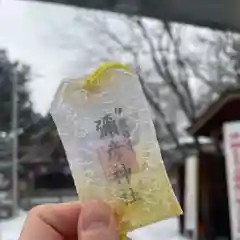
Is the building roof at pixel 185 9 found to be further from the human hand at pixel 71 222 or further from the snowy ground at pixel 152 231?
the human hand at pixel 71 222

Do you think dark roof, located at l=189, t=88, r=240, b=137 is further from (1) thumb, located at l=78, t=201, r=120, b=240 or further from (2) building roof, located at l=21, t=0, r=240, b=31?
(1) thumb, located at l=78, t=201, r=120, b=240

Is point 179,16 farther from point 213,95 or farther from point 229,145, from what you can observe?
point 229,145

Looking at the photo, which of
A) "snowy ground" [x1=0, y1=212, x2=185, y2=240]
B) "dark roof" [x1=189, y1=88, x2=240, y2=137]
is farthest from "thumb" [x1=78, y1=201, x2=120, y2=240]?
"dark roof" [x1=189, y1=88, x2=240, y2=137]

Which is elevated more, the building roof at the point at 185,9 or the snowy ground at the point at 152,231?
the building roof at the point at 185,9

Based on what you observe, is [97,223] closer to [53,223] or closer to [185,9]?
[53,223]

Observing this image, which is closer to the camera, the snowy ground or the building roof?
the snowy ground

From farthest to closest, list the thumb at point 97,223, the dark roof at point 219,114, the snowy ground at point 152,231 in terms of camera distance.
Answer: the dark roof at point 219,114
the snowy ground at point 152,231
the thumb at point 97,223

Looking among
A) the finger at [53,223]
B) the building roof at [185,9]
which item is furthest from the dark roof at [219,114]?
the finger at [53,223]

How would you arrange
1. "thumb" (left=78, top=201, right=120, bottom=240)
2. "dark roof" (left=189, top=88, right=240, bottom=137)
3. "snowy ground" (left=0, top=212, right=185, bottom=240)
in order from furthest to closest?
"dark roof" (left=189, top=88, right=240, bottom=137) → "snowy ground" (left=0, top=212, right=185, bottom=240) → "thumb" (left=78, top=201, right=120, bottom=240)
